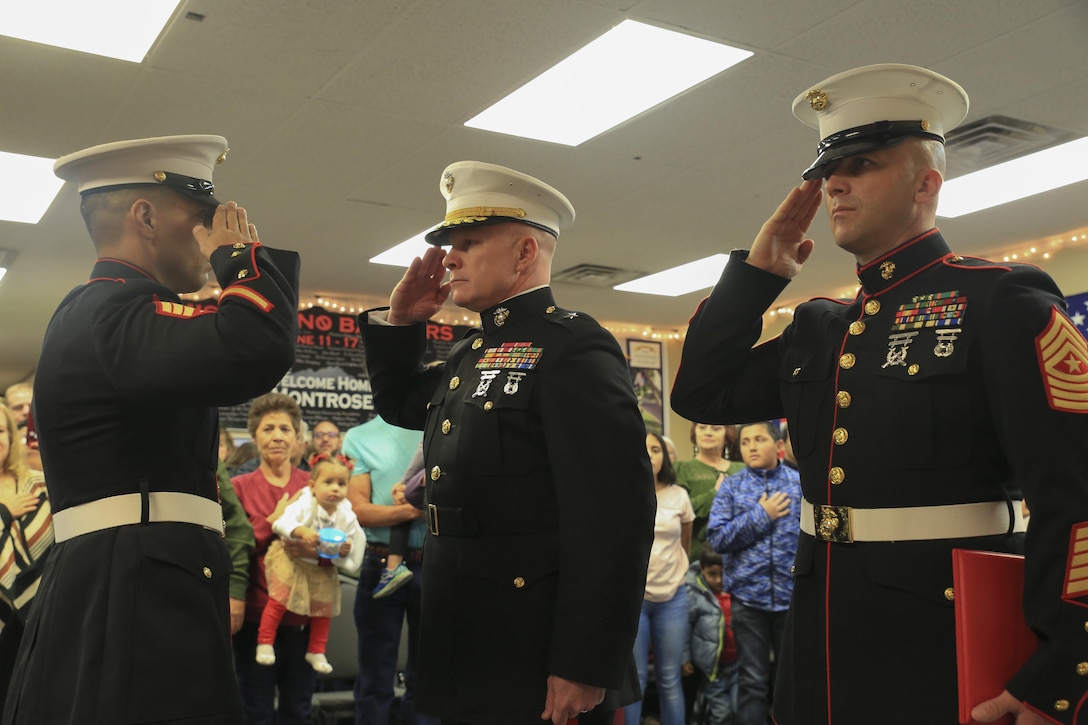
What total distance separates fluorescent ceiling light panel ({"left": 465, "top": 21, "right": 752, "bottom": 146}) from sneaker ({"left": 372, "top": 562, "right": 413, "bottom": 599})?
2.21m

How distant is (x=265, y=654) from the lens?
12.7 ft

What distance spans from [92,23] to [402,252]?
3.58 metres

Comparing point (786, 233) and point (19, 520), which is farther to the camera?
point (19, 520)

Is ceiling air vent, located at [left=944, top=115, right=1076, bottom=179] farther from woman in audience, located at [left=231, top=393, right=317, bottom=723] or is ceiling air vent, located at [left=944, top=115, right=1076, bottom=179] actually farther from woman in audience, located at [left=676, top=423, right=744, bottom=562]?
woman in audience, located at [left=231, top=393, right=317, bottom=723]

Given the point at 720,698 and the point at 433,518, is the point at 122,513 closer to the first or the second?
the point at 433,518

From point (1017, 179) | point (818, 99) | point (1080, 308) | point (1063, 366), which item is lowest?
point (1063, 366)

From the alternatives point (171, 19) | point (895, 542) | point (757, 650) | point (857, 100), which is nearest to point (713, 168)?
point (757, 650)

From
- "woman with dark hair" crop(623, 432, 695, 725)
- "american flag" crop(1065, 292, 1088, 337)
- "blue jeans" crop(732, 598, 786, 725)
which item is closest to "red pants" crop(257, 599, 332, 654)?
"woman with dark hair" crop(623, 432, 695, 725)

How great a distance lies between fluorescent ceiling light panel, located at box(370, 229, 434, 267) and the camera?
7.25 metres

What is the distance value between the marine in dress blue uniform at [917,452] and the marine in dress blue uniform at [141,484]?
989 millimetres

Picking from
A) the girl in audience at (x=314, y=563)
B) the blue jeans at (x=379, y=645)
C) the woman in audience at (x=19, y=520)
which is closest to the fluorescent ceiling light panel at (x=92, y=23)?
the woman in audience at (x=19, y=520)

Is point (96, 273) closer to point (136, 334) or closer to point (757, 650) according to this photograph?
point (136, 334)

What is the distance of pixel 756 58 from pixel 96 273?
315cm

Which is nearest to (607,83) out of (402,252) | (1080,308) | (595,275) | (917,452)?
(402,252)
